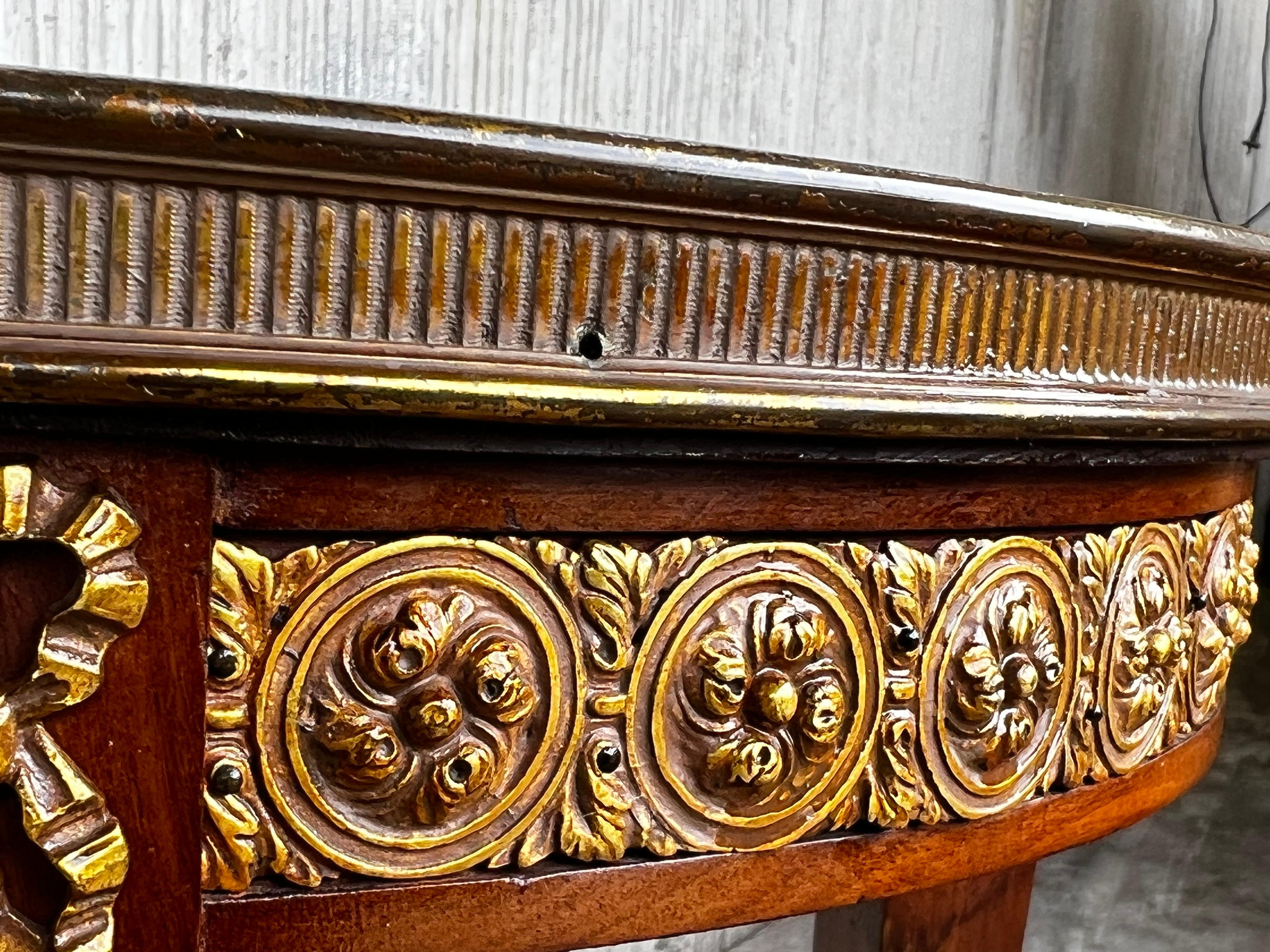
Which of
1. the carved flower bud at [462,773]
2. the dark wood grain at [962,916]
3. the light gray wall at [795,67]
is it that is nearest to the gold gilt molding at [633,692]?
the carved flower bud at [462,773]

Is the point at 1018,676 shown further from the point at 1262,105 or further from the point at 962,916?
the point at 1262,105

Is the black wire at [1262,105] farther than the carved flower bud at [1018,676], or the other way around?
the black wire at [1262,105]

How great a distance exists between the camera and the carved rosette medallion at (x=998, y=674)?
34 centimetres

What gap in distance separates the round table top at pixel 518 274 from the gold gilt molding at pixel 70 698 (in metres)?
0.03

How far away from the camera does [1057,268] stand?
32 centimetres

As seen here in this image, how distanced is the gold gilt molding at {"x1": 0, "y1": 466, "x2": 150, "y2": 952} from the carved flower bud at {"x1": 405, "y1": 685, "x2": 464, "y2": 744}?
7 cm

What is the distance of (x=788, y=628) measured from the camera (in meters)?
0.31

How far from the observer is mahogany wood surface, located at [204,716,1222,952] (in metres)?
0.28

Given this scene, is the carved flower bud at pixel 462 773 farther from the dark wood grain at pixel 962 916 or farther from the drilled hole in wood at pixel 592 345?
the dark wood grain at pixel 962 916

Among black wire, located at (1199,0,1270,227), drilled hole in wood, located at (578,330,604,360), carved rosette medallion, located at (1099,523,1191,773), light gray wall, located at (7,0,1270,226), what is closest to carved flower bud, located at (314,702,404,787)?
drilled hole in wood, located at (578,330,604,360)

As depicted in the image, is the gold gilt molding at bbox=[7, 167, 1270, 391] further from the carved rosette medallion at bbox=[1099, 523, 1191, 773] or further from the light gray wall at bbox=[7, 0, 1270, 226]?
the light gray wall at bbox=[7, 0, 1270, 226]

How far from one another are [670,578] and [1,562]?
160 mm

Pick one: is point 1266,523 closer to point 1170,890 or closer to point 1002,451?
point 1170,890

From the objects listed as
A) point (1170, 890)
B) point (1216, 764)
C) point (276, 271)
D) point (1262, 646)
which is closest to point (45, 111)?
point (276, 271)
